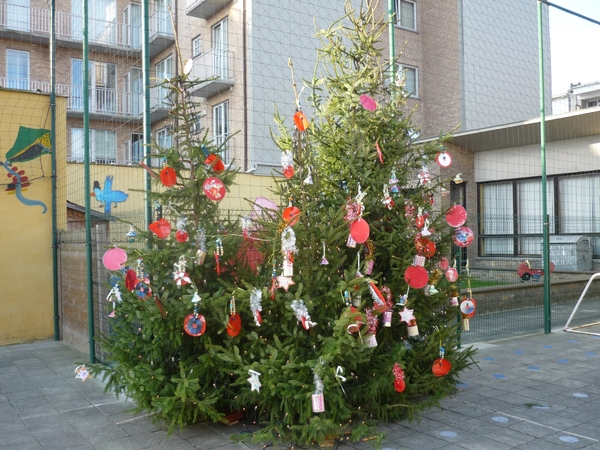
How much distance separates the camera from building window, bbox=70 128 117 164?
32.8 ft

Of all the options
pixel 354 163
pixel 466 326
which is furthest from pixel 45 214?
pixel 466 326

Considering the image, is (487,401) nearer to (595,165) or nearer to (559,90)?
(559,90)

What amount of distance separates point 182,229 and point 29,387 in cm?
309

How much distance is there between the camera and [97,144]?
36.4ft

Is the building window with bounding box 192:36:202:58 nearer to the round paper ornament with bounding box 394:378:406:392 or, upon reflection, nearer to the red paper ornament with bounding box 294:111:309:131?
the red paper ornament with bounding box 294:111:309:131

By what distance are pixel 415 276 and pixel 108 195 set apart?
33.1ft

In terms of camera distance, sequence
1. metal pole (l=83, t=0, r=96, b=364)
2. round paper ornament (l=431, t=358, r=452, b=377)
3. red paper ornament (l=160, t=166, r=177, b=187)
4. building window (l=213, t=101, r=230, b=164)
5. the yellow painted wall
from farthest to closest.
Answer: the yellow painted wall → building window (l=213, t=101, r=230, b=164) → metal pole (l=83, t=0, r=96, b=364) → round paper ornament (l=431, t=358, r=452, b=377) → red paper ornament (l=160, t=166, r=177, b=187)

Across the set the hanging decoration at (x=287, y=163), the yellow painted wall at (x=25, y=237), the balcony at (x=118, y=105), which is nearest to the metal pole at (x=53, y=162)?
the yellow painted wall at (x=25, y=237)

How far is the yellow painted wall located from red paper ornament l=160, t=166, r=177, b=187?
5578mm

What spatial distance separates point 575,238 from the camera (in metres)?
15.9

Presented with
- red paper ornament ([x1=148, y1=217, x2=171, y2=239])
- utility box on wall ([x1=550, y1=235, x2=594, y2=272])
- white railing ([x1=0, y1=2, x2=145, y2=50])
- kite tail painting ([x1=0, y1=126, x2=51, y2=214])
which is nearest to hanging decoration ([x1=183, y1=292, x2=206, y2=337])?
red paper ornament ([x1=148, y1=217, x2=171, y2=239])

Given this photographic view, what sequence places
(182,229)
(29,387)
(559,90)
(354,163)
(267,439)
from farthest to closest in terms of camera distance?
(559,90) < (29,387) < (354,163) < (182,229) < (267,439)

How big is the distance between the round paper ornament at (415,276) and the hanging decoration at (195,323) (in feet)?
5.92

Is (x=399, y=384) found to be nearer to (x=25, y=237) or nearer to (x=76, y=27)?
(x=25, y=237)
